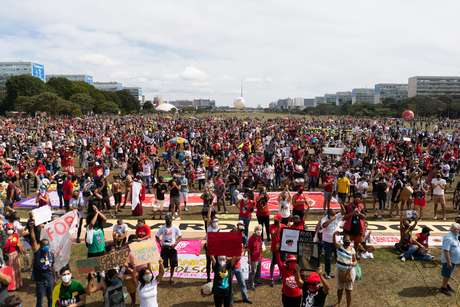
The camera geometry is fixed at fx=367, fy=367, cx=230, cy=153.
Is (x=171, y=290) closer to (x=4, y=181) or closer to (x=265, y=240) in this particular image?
(x=265, y=240)

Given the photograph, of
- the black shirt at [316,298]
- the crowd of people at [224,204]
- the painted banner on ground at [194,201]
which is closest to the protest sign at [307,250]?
the crowd of people at [224,204]

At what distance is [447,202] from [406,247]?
312 inches

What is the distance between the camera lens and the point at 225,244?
6.99m

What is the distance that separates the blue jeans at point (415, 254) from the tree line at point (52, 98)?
7392cm

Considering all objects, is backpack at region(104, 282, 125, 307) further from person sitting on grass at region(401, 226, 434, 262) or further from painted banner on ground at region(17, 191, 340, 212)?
painted banner on ground at region(17, 191, 340, 212)

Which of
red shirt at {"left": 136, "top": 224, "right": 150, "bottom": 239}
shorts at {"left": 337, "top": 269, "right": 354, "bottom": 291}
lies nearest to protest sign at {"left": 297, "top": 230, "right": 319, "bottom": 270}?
shorts at {"left": 337, "top": 269, "right": 354, "bottom": 291}

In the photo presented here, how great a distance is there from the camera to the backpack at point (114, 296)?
597 centimetres

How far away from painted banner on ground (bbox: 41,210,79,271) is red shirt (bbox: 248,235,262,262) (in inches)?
160

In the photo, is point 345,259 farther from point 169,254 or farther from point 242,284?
point 169,254

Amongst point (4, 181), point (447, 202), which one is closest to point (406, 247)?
point (447, 202)

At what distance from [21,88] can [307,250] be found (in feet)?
331

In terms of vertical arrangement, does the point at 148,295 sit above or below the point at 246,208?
below

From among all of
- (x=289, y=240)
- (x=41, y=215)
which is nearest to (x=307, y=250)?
(x=289, y=240)

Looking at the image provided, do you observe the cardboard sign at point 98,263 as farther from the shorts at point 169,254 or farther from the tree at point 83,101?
the tree at point 83,101
